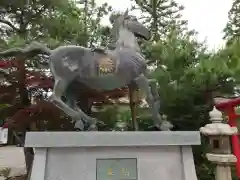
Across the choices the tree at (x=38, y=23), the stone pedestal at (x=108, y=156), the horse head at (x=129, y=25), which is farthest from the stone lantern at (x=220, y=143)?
the tree at (x=38, y=23)

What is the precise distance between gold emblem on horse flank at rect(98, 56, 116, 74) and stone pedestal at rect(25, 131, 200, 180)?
84 cm

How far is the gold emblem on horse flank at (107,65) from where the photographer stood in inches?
134

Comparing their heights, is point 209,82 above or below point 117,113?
above

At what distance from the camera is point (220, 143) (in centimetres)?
423

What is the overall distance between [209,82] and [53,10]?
443cm

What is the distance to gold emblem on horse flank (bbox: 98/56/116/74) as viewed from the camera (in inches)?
134

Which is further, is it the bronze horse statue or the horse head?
the horse head

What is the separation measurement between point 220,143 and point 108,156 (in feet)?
6.89

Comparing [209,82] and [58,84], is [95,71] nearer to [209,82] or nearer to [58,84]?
[58,84]

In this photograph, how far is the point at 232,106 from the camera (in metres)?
4.65

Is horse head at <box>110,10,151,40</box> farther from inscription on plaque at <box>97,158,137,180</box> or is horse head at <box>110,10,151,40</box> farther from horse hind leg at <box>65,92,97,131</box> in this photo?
inscription on plaque at <box>97,158,137,180</box>

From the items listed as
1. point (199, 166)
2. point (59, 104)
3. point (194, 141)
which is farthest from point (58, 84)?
point (199, 166)

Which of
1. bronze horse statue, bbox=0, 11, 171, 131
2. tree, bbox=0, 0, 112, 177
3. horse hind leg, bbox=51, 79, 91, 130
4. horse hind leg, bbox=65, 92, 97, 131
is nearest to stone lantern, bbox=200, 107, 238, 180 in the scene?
bronze horse statue, bbox=0, 11, 171, 131

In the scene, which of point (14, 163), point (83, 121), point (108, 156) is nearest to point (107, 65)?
point (83, 121)
